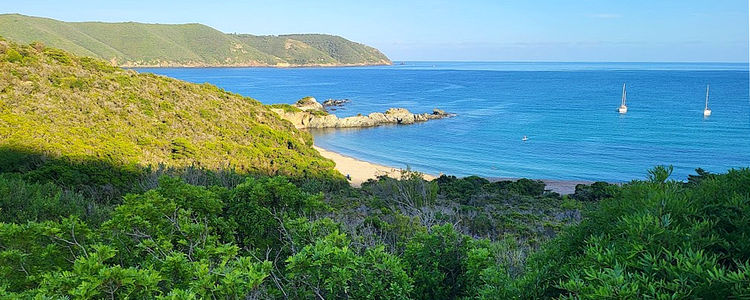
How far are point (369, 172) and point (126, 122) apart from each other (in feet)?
57.3

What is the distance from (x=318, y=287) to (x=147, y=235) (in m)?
2.54

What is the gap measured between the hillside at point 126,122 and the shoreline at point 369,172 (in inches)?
190

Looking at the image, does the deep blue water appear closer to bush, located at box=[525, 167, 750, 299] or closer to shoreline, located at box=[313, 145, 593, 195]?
shoreline, located at box=[313, 145, 593, 195]

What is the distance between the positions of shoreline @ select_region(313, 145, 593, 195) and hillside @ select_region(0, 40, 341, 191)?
4826 mm

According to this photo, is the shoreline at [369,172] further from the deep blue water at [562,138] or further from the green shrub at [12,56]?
the green shrub at [12,56]

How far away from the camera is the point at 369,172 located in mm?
35469

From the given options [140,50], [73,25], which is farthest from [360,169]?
[73,25]

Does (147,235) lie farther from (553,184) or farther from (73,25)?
(73,25)

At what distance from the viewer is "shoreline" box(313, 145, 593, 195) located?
3032 cm

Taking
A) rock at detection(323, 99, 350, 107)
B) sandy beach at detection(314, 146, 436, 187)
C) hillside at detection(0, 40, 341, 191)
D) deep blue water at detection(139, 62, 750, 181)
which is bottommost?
sandy beach at detection(314, 146, 436, 187)

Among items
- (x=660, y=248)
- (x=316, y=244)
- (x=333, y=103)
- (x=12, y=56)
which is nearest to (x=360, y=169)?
(x=12, y=56)

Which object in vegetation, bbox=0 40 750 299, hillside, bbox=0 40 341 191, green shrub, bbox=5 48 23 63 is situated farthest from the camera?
green shrub, bbox=5 48 23 63

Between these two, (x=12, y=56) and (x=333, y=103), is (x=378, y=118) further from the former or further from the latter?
(x=12, y=56)

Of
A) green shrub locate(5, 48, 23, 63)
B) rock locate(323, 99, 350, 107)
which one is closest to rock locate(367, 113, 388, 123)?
rock locate(323, 99, 350, 107)
